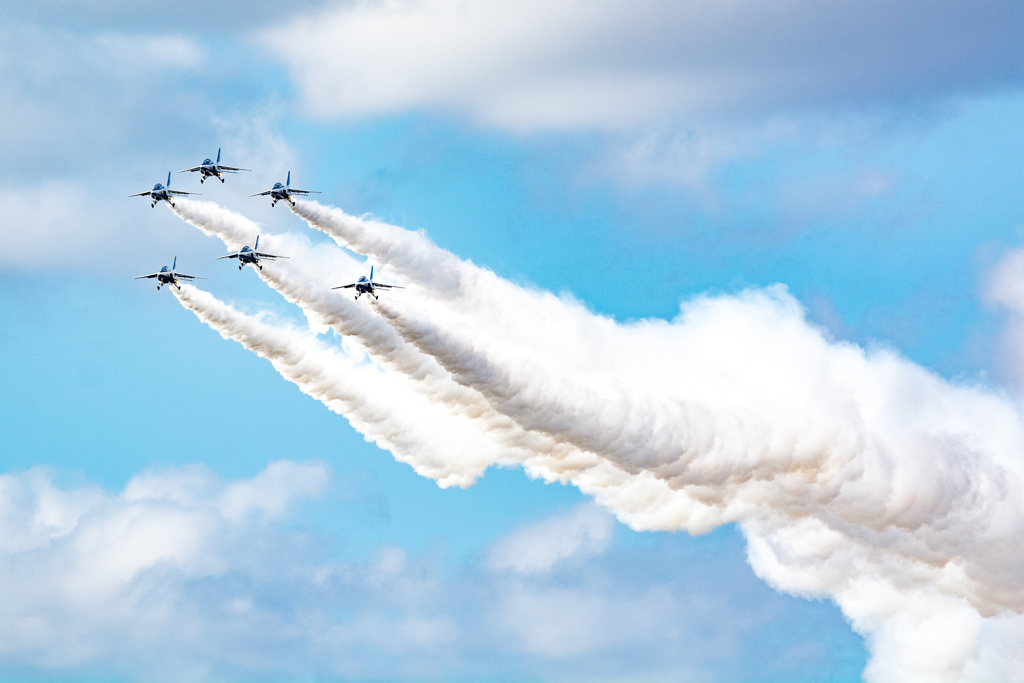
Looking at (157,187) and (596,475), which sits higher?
(157,187)

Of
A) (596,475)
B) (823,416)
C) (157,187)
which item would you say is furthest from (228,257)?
(823,416)

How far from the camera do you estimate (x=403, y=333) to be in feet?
299

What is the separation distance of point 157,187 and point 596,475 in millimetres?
25116

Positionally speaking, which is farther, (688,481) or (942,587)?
(942,587)

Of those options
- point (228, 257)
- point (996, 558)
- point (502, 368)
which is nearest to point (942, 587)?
point (996, 558)

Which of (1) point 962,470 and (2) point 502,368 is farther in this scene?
(1) point 962,470

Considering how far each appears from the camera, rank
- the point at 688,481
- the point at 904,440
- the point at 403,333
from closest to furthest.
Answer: the point at 403,333 < the point at 688,481 < the point at 904,440

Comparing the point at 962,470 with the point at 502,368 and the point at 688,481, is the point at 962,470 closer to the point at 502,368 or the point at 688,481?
the point at 688,481

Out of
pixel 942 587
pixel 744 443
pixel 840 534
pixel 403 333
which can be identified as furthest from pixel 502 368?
pixel 942 587

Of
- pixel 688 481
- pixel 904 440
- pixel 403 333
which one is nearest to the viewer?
pixel 403 333

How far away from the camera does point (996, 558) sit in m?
104

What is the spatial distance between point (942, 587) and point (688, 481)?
15.9 metres

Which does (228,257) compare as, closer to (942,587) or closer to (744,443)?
(744,443)

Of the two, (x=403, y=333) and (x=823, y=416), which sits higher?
(x=823, y=416)
